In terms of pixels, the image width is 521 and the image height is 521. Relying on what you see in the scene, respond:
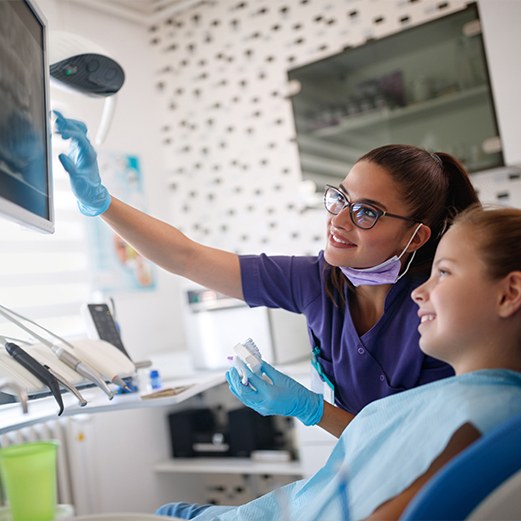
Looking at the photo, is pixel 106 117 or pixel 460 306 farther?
pixel 106 117

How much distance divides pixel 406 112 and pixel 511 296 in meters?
1.83

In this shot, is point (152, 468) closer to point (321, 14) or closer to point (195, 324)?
point (195, 324)

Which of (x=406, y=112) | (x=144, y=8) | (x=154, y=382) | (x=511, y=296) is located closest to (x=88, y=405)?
(x=154, y=382)

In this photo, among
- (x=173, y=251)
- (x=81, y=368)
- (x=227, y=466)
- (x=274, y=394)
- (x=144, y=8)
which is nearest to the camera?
(x=81, y=368)

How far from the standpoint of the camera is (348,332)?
1.54m

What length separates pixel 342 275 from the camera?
1.60 metres

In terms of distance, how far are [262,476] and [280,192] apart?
4.91 feet

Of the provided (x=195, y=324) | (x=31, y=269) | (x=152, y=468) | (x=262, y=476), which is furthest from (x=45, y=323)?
(x=262, y=476)

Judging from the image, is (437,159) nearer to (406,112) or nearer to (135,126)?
(406,112)

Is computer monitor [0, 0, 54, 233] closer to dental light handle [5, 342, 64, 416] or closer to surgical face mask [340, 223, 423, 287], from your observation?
dental light handle [5, 342, 64, 416]

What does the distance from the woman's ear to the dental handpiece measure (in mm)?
768

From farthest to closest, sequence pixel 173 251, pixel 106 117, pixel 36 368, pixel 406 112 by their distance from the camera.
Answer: pixel 406 112 < pixel 106 117 < pixel 173 251 < pixel 36 368

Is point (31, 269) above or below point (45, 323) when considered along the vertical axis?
above

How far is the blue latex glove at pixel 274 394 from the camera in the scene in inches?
55.3
